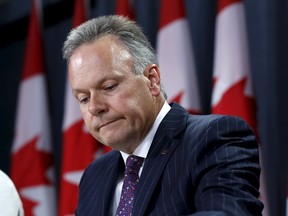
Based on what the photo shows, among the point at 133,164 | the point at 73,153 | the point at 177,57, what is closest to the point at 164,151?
the point at 133,164

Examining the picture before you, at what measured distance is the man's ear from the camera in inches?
73.5

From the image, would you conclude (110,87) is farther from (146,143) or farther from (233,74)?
(233,74)

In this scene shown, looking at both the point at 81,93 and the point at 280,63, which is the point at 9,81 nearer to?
the point at 280,63

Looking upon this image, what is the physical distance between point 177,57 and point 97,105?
194 cm

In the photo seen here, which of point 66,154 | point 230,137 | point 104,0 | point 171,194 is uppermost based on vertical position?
point 104,0

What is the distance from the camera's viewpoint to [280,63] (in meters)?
3.42

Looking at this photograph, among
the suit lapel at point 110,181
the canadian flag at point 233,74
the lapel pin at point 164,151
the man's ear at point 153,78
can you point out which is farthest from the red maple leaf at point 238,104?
the lapel pin at point 164,151

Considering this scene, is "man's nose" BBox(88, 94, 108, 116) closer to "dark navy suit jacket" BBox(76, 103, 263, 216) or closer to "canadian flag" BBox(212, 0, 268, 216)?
"dark navy suit jacket" BBox(76, 103, 263, 216)

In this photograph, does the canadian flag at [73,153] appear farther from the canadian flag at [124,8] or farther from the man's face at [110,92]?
the man's face at [110,92]

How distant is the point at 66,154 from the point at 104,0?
113 cm

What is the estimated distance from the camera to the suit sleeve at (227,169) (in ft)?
4.69

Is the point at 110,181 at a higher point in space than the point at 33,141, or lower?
higher

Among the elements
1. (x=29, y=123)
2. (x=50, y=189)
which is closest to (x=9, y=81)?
(x=29, y=123)

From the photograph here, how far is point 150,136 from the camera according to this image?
1.85m
